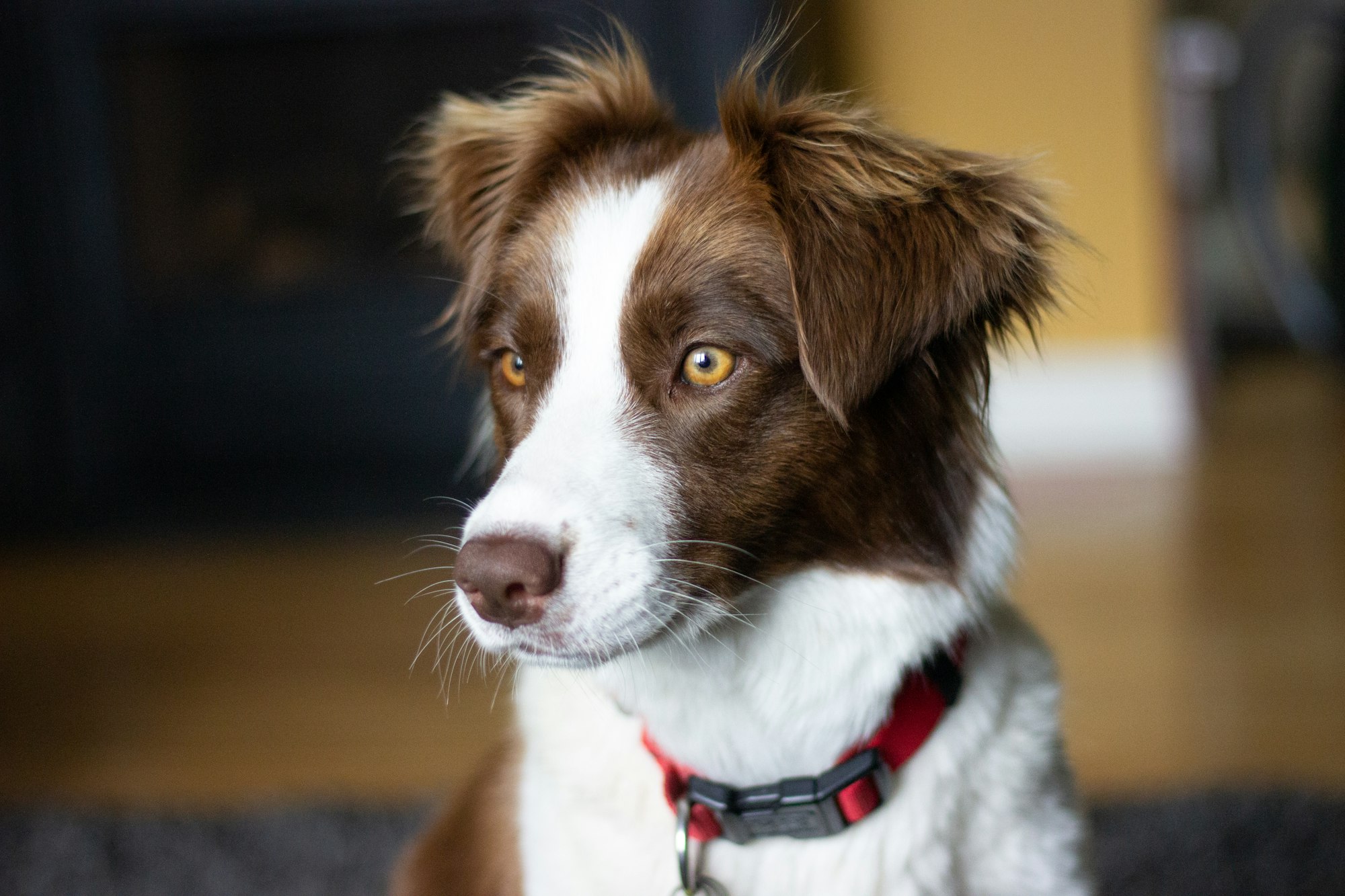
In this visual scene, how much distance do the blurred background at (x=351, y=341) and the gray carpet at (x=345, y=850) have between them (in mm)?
670

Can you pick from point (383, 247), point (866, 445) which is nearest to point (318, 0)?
point (383, 247)

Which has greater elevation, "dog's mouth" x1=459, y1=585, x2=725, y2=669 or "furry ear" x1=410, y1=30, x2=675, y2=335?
"furry ear" x1=410, y1=30, x2=675, y2=335

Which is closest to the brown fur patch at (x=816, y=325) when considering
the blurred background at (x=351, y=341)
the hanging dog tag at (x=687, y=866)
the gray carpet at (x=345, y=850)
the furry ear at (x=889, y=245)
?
the furry ear at (x=889, y=245)

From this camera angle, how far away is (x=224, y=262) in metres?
4.25

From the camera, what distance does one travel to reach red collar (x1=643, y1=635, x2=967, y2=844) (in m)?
1.30

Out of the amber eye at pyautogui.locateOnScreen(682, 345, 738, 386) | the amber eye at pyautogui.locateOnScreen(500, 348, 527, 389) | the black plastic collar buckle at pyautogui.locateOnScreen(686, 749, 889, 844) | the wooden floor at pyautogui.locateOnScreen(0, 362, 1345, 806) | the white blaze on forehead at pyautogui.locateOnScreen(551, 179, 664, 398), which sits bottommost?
the wooden floor at pyautogui.locateOnScreen(0, 362, 1345, 806)

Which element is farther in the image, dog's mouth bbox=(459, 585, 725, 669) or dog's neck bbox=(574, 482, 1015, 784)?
dog's neck bbox=(574, 482, 1015, 784)

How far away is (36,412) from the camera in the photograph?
164 inches

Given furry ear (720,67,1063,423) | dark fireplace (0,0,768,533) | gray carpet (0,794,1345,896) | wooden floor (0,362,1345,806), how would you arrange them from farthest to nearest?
dark fireplace (0,0,768,533)
wooden floor (0,362,1345,806)
gray carpet (0,794,1345,896)
furry ear (720,67,1063,423)

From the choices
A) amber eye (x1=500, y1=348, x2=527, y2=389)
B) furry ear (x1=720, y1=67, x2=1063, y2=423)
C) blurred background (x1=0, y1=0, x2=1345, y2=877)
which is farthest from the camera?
blurred background (x1=0, y1=0, x2=1345, y2=877)

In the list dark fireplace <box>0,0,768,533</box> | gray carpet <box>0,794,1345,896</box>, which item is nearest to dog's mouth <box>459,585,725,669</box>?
gray carpet <box>0,794,1345,896</box>

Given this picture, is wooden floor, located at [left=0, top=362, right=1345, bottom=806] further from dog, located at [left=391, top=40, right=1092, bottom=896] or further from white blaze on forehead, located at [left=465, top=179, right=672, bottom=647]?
white blaze on forehead, located at [left=465, top=179, right=672, bottom=647]

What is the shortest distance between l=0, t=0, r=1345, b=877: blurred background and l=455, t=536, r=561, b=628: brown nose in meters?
1.90

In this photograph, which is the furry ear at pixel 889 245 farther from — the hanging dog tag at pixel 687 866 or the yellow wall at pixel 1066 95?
the yellow wall at pixel 1066 95
